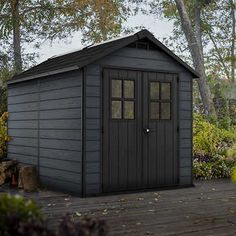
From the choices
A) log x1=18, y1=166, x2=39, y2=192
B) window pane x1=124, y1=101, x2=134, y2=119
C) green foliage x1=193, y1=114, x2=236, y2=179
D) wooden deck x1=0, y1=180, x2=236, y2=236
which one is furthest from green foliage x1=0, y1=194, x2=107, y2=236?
green foliage x1=193, y1=114, x2=236, y2=179

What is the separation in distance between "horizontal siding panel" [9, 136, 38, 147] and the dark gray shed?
0.06 m

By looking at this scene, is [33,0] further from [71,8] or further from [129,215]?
[129,215]

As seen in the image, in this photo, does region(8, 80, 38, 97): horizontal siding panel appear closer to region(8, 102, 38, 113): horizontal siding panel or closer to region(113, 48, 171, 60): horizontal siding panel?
region(8, 102, 38, 113): horizontal siding panel

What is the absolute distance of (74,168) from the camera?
24.4ft

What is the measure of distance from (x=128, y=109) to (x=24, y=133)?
2.66 meters

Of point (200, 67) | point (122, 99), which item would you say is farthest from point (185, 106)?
point (200, 67)

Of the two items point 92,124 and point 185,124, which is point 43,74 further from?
point 185,124

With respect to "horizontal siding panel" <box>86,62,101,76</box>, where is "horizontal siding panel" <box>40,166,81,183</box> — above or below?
below

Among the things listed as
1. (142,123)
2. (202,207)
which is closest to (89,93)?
(142,123)

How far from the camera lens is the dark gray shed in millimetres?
7340

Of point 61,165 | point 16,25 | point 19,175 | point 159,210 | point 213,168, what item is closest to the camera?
point 159,210

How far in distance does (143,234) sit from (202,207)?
71.7 inches

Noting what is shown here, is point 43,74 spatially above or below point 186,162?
above

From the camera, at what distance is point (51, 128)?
8211 mm
